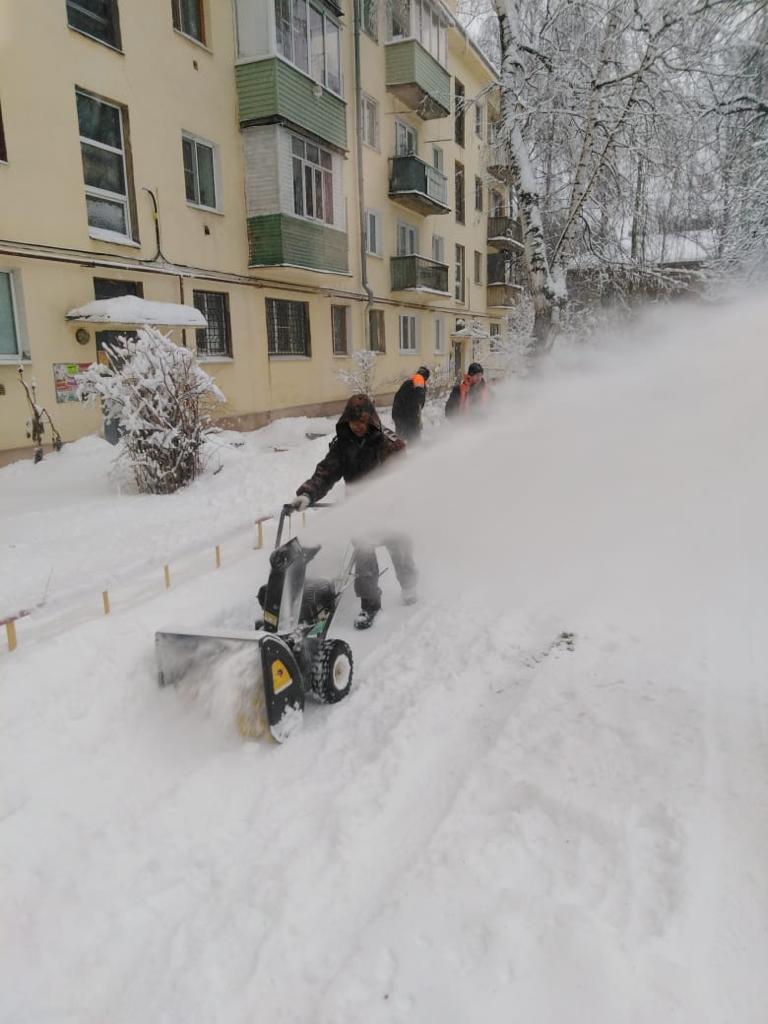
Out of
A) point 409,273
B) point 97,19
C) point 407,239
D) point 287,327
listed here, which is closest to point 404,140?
point 407,239

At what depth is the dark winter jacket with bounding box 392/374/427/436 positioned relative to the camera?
801 cm

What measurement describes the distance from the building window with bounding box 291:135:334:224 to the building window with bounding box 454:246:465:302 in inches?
461

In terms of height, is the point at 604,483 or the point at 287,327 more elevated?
the point at 287,327

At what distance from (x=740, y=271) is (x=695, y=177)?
2.12m

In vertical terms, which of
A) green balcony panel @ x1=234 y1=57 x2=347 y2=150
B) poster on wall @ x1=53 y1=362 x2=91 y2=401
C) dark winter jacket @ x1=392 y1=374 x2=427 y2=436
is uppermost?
green balcony panel @ x1=234 y1=57 x2=347 y2=150

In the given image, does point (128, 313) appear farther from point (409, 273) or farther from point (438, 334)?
point (438, 334)

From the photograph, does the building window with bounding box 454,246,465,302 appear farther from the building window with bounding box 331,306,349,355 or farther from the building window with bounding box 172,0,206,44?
the building window with bounding box 172,0,206,44

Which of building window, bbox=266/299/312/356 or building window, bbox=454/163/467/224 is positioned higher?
building window, bbox=454/163/467/224

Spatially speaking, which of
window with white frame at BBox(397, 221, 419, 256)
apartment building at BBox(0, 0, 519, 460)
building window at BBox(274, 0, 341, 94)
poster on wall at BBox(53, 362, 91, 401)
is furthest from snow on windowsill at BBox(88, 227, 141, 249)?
window with white frame at BBox(397, 221, 419, 256)

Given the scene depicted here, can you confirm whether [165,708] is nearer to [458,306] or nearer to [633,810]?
[633,810]

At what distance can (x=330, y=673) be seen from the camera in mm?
3455

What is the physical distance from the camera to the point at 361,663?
405 centimetres

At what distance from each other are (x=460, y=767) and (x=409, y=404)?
18.8 feet

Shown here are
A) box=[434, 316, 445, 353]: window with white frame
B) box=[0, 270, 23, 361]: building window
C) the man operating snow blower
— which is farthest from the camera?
box=[434, 316, 445, 353]: window with white frame
